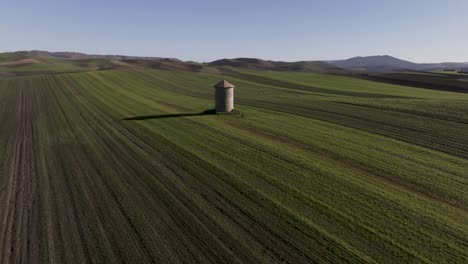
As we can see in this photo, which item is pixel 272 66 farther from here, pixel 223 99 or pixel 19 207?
pixel 19 207

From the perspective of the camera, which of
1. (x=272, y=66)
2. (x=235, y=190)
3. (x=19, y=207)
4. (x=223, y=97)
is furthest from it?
(x=272, y=66)

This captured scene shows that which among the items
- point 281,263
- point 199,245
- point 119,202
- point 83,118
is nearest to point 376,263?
point 281,263

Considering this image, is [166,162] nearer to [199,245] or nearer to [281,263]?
[199,245]

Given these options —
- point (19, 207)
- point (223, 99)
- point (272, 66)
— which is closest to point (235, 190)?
point (19, 207)

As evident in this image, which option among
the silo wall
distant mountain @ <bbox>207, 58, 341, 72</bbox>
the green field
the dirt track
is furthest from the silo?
distant mountain @ <bbox>207, 58, 341, 72</bbox>

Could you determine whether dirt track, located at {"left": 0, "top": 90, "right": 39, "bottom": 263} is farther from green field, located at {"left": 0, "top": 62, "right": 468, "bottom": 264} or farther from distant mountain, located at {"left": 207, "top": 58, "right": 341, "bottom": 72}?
distant mountain, located at {"left": 207, "top": 58, "right": 341, "bottom": 72}

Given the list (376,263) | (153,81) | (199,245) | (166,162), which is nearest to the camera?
(376,263)

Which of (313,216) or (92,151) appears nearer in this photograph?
(313,216)
